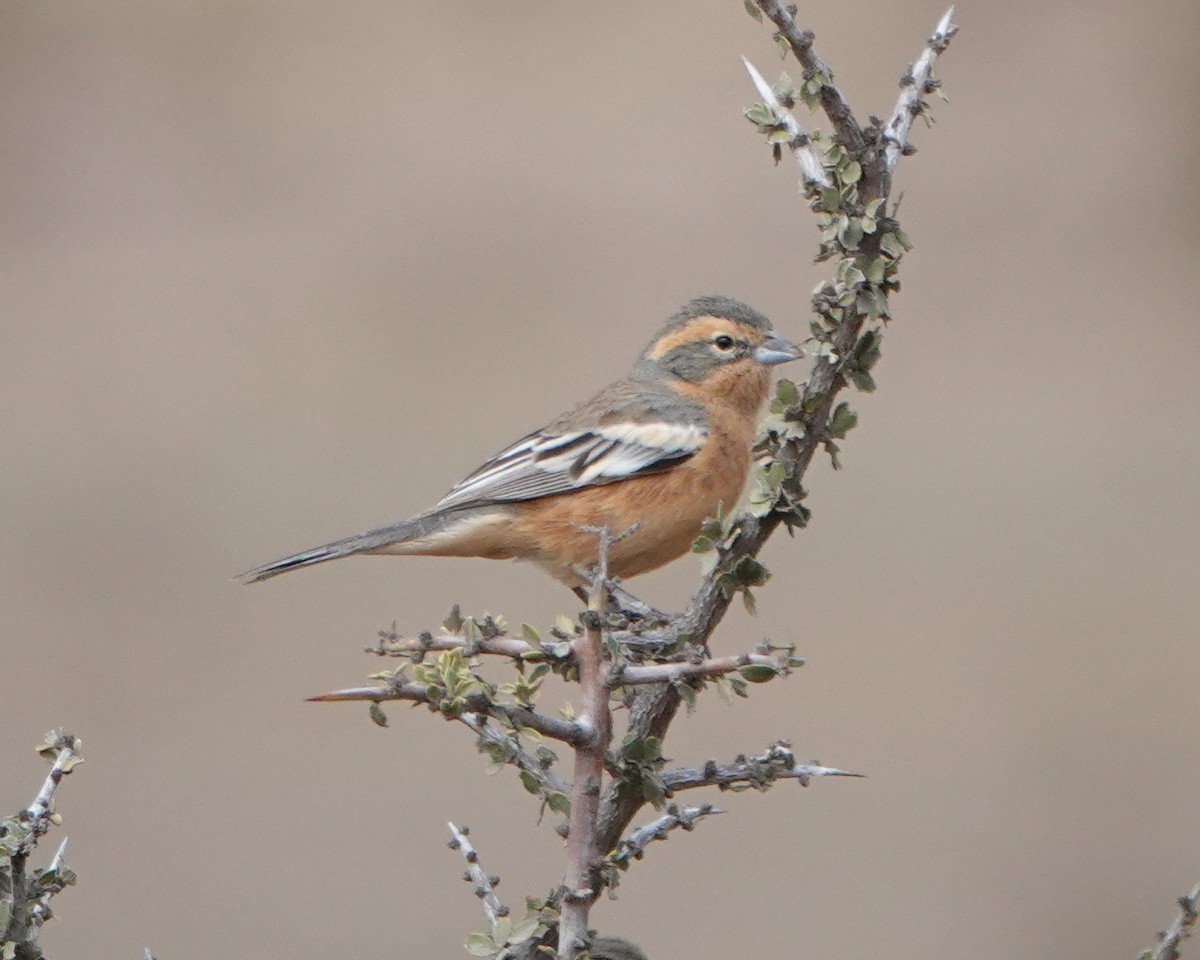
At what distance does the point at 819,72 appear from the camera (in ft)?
7.79

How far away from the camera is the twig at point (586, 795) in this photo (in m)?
1.92

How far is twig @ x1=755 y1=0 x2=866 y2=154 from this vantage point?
231 cm

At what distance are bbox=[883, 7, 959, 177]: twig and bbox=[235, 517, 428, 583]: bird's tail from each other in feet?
8.65

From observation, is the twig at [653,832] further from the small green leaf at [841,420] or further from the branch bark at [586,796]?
the small green leaf at [841,420]

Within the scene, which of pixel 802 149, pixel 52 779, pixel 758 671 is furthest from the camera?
pixel 802 149

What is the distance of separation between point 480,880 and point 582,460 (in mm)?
2998

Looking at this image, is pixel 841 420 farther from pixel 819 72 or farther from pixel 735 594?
pixel 819 72

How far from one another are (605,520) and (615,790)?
2.82 m

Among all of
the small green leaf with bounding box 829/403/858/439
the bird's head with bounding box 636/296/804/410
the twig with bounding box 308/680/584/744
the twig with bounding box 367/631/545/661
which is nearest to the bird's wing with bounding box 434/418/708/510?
the bird's head with bounding box 636/296/804/410

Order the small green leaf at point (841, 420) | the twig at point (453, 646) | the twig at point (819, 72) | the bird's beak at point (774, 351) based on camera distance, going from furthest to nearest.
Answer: the bird's beak at point (774, 351), the small green leaf at point (841, 420), the twig at point (819, 72), the twig at point (453, 646)

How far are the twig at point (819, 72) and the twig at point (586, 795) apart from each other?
957mm

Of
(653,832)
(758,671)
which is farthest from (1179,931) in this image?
(758,671)

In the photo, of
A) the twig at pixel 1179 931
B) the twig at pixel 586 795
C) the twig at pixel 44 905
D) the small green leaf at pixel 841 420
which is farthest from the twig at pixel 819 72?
the twig at pixel 44 905

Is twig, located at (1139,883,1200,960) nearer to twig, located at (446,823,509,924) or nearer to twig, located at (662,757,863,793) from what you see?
twig, located at (662,757,863,793)
